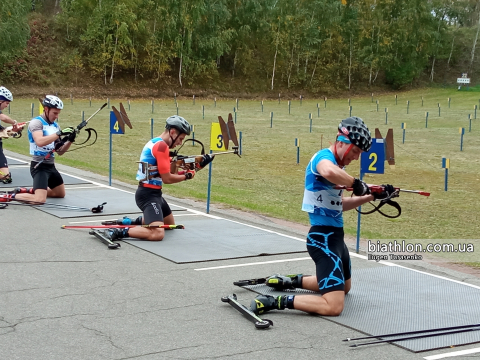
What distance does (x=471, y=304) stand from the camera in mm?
7230

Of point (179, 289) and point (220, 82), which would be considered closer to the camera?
point (179, 289)

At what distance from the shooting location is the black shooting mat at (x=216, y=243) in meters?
9.24

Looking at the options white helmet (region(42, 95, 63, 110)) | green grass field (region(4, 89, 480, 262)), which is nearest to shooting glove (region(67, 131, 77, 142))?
white helmet (region(42, 95, 63, 110))

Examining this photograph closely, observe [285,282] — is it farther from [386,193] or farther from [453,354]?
[453,354]

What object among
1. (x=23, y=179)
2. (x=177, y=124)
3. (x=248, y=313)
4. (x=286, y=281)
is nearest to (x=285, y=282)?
(x=286, y=281)

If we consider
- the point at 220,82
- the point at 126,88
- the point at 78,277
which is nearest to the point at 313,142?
the point at 78,277

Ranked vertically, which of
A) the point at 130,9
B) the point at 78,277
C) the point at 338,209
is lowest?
the point at 78,277

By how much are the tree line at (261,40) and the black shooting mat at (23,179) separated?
156 feet

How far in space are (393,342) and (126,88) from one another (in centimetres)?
6450

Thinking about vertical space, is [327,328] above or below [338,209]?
below

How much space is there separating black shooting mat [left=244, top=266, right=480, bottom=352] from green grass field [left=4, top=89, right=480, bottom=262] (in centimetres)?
240

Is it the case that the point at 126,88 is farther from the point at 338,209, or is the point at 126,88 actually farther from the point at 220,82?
the point at 338,209

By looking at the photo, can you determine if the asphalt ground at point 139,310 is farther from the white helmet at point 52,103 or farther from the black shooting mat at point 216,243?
the white helmet at point 52,103

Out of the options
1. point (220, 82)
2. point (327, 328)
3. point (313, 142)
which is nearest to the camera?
point (327, 328)
